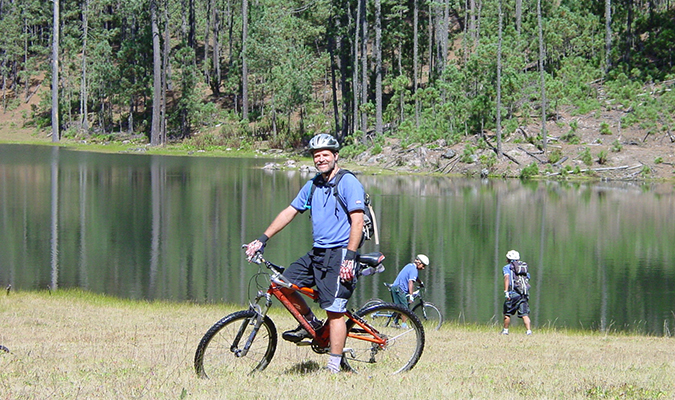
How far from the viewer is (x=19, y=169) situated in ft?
147

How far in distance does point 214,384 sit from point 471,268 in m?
14.9

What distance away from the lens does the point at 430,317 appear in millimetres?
15531

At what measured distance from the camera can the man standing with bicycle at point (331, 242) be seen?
22.9ft

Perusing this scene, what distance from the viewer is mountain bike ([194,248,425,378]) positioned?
709 centimetres

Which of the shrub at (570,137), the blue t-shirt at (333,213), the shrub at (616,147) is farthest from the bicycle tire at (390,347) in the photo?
the shrub at (570,137)

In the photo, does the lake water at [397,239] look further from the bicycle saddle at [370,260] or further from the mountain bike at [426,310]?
the bicycle saddle at [370,260]

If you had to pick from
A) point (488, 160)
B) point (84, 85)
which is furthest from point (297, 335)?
point (84, 85)

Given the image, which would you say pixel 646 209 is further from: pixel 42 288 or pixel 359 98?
pixel 359 98

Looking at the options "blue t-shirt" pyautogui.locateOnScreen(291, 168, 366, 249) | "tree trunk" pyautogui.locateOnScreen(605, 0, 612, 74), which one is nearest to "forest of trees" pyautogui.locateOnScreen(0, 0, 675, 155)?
"tree trunk" pyautogui.locateOnScreen(605, 0, 612, 74)

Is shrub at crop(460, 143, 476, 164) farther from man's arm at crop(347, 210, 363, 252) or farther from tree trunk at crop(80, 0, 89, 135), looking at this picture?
tree trunk at crop(80, 0, 89, 135)

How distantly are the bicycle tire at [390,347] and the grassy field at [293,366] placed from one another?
0.26 meters

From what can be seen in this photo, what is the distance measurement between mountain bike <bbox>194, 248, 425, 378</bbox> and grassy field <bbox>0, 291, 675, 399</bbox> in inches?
8.4

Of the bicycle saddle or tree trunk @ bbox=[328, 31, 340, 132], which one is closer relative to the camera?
the bicycle saddle

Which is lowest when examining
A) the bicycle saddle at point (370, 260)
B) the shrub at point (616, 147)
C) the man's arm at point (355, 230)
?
the bicycle saddle at point (370, 260)
